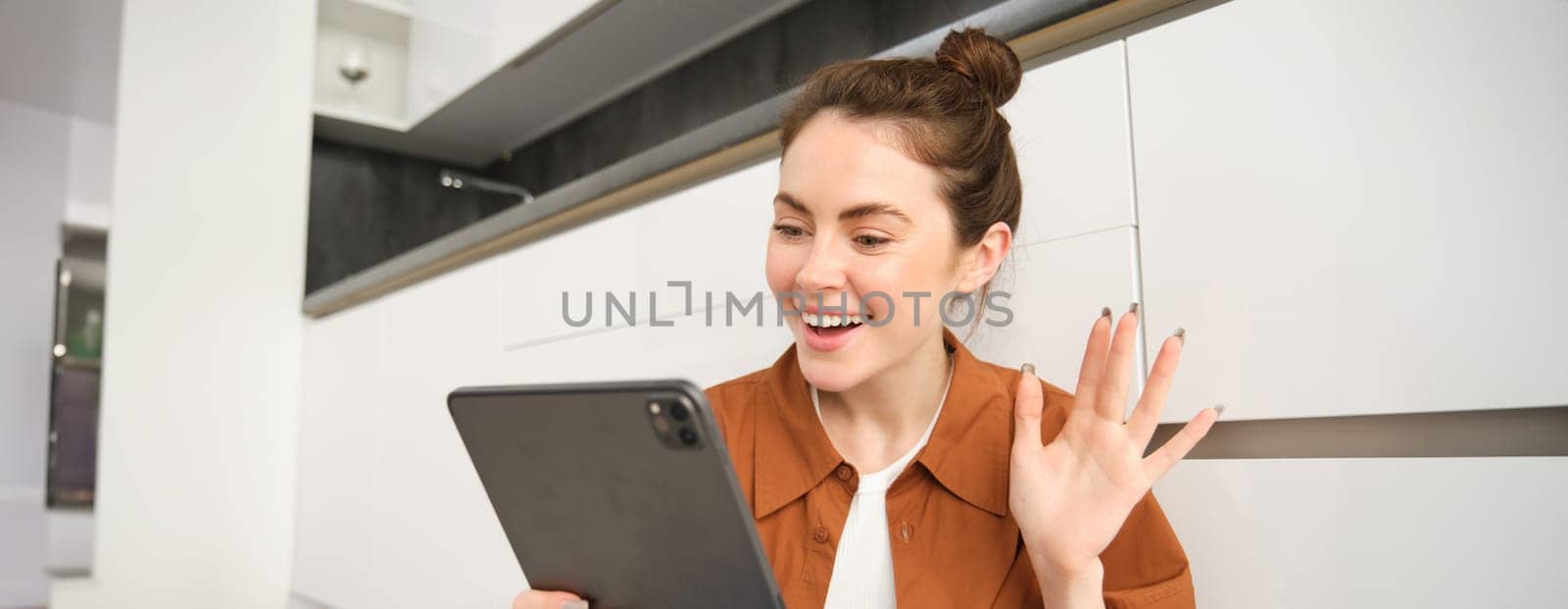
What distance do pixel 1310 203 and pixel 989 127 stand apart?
26 centimetres

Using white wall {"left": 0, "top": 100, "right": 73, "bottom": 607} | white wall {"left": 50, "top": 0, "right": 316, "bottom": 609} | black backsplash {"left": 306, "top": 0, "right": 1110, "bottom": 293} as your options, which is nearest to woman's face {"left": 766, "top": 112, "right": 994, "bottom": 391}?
black backsplash {"left": 306, "top": 0, "right": 1110, "bottom": 293}

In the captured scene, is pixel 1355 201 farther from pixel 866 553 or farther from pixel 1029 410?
pixel 866 553

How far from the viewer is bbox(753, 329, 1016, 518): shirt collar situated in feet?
2.77

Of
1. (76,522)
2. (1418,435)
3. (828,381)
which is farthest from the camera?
(76,522)

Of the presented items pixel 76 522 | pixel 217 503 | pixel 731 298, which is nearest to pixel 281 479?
pixel 217 503

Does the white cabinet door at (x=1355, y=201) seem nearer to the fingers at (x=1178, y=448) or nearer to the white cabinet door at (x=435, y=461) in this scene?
the fingers at (x=1178, y=448)

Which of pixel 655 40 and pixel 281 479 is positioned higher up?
pixel 655 40

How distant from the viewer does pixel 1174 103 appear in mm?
881

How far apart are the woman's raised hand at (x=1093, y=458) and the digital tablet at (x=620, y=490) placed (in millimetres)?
211

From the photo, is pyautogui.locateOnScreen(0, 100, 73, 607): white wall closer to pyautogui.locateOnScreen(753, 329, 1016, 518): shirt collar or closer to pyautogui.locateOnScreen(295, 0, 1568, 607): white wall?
pyautogui.locateOnScreen(753, 329, 1016, 518): shirt collar

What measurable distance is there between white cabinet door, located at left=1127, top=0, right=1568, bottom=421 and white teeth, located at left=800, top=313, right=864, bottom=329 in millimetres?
262

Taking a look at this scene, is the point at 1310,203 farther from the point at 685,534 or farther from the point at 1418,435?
the point at 685,534

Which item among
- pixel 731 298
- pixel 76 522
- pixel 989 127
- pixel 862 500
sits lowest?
pixel 76 522

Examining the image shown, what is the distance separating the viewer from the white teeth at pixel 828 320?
87 cm
